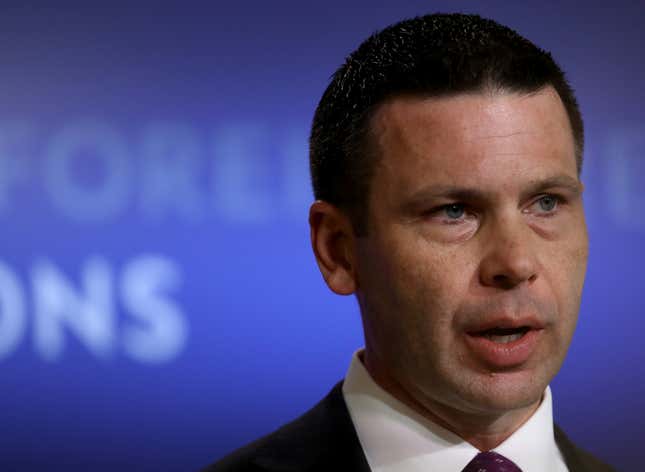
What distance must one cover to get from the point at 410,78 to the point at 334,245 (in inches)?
13.0

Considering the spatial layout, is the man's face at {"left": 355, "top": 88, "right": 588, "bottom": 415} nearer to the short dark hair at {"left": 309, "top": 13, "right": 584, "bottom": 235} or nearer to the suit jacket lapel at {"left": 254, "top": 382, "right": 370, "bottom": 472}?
the short dark hair at {"left": 309, "top": 13, "right": 584, "bottom": 235}

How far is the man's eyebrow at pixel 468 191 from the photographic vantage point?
139 centimetres

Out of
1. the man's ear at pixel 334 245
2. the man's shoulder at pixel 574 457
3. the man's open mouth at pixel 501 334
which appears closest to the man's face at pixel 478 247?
the man's open mouth at pixel 501 334

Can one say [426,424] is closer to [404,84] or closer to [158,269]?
[404,84]

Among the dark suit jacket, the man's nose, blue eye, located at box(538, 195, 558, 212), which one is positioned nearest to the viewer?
the man's nose

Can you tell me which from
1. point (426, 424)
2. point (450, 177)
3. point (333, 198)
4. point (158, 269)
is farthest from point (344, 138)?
point (158, 269)

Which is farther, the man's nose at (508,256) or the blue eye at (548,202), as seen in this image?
the blue eye at (548,202)

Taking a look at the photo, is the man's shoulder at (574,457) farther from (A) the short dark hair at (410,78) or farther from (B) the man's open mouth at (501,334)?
(A) the short dark hair at (410,78)

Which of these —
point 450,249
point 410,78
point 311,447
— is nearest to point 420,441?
point 311,447

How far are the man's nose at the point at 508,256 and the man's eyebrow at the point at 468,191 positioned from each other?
0.05 meters

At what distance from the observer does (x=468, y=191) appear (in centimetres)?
138

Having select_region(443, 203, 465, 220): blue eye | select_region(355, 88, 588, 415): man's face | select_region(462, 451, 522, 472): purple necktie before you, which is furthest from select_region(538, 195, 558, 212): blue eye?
select_region(462, 451, 522, 472): purple necktie

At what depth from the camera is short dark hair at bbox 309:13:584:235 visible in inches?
57.4

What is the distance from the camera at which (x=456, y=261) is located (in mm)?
1383
